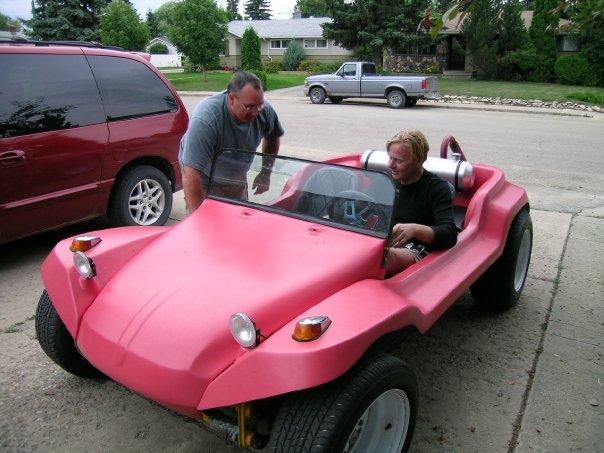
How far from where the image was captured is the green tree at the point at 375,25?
29781 millimetres

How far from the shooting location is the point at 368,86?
19047 millimetres

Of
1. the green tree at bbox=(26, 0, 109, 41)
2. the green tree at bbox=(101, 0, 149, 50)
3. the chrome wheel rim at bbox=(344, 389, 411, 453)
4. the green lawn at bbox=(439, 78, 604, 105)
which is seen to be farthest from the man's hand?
the green tree at bbox=(26, 0, 109, 41)

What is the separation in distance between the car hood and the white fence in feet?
189

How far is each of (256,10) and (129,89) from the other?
319 feet

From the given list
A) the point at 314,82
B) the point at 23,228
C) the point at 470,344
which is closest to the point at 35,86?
the point at 23,228

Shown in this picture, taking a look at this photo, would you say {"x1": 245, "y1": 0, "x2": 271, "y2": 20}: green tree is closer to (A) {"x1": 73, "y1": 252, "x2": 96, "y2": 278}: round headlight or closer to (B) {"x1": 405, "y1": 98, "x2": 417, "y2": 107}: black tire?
(B) {"x1": 405, "y1": 98, "x2": 417, "y2": 107}: black tire

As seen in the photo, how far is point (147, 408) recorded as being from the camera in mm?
2734

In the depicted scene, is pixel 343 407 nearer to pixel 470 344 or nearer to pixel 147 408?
pixel 147 408

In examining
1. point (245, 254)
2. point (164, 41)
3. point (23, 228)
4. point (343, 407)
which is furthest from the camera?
point (164, 41)

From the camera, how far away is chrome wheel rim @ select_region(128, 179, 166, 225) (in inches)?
204

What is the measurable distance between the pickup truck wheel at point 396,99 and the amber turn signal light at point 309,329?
1753 centimetres

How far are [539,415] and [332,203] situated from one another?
60.7 inches

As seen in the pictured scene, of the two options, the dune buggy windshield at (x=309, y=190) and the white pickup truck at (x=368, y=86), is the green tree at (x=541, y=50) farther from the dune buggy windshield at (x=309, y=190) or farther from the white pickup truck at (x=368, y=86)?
the dune buggy windshield at (x=309, y=190)

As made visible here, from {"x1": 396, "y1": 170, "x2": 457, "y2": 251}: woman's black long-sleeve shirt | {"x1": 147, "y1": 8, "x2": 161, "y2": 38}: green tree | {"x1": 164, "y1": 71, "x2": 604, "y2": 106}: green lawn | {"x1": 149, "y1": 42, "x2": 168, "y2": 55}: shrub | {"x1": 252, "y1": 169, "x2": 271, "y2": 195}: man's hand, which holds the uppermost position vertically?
{"x1": 147, "y1": 8, "x2": 161, "y2": 38}: green tree
